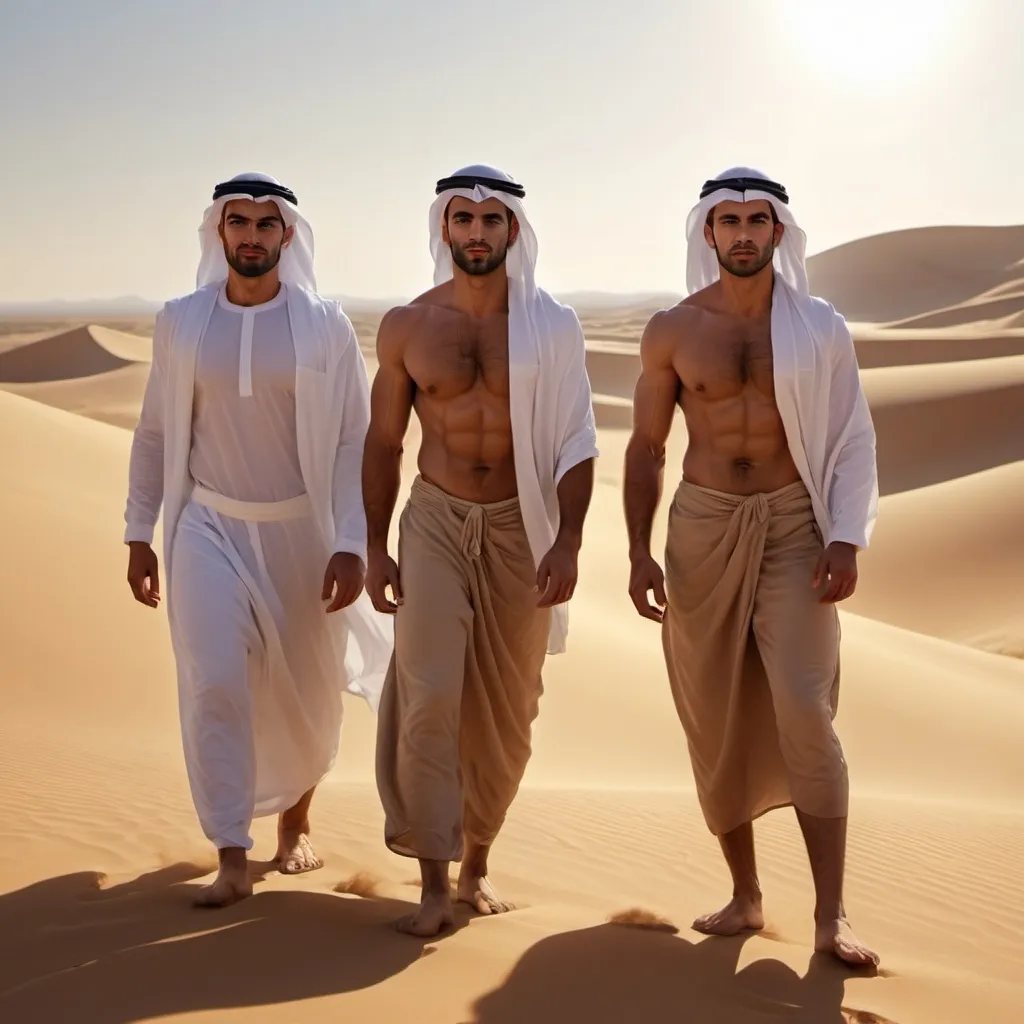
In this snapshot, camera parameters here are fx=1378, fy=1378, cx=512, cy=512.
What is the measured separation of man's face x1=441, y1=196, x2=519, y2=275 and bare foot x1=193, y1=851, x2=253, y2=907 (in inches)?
83.0

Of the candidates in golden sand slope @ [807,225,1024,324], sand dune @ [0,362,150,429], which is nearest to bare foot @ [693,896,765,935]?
sand dune @ [0,362,150,429]

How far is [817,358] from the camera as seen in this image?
4383mm

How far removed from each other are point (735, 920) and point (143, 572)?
2.39 metres

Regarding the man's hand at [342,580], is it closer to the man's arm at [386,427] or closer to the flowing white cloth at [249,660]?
the man's arm at [386,427]

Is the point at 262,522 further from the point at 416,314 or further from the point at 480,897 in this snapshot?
the point at 480,897

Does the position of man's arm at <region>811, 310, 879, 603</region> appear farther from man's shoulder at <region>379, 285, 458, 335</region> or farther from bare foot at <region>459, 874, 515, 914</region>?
bare foot at <region>459, 874, 515, 914</region>

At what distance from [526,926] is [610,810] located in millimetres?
2853

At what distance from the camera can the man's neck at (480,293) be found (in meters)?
4.71

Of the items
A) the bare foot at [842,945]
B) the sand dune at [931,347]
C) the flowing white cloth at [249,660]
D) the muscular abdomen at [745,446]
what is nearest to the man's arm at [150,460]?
the flowing white cloth at [249,660]

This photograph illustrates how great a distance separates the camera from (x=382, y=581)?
4.55m

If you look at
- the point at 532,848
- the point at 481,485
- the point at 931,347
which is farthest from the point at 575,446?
the point at 931,347

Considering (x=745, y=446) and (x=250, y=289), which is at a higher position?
(x=250, y=289)

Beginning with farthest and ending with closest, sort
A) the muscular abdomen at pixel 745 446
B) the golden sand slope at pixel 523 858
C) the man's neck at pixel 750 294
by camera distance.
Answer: the man's neck at pixel 750 294 < the muscular abdomen at pixel 745 446 < the golden sand slope at pixel 523 858

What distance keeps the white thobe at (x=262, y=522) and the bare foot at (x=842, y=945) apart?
1937mm
